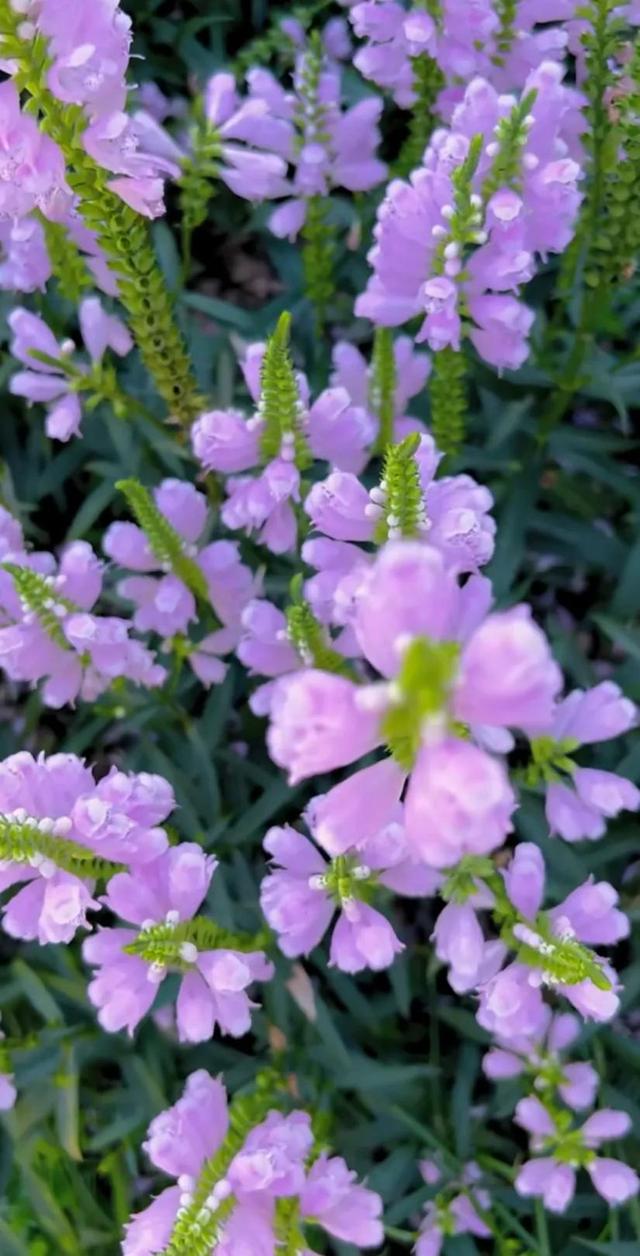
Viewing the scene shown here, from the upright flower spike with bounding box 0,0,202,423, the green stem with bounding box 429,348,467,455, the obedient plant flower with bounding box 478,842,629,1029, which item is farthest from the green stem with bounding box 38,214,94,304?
the obedient plant flower with bounding box 478,842,629,1029

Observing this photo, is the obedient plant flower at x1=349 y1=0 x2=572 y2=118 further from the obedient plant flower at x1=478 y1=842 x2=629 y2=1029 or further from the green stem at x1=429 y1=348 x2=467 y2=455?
the obedient plant flower at x1=478 y1=842 x2=629 y2=1029

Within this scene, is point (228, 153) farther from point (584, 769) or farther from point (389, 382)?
point (584, 769)

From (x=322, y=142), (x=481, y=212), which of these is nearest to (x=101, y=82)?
(x=481, y=212)

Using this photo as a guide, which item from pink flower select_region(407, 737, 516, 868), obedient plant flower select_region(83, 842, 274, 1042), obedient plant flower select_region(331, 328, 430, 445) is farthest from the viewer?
obedient plant flower select_region(331, 328, 430, 445)

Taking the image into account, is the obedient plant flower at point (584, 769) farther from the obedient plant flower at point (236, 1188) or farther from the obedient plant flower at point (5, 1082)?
the obedient plant flower at point (5, 1082)

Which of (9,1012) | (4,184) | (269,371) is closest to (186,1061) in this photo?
(9,1012)

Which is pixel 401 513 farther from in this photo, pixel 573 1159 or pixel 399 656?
pixel 573 1159
